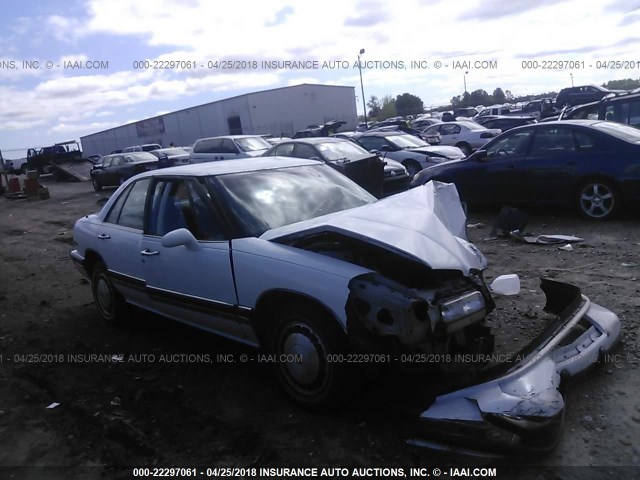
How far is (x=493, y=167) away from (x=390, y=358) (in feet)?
21.8

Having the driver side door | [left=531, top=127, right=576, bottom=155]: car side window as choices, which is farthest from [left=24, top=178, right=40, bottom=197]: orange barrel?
[left=531, top=127, right=576, bottom=155]: car side window

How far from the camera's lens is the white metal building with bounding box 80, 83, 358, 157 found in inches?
2023

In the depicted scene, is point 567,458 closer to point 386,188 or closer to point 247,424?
point 247,424

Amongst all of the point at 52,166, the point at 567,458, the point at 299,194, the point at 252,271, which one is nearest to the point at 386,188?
the point at 299,194

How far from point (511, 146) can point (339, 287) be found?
6.66 metres

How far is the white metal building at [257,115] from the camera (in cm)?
Result: 5138

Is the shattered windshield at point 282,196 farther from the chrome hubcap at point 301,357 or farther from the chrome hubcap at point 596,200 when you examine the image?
the chrome hubcap at point 596,200

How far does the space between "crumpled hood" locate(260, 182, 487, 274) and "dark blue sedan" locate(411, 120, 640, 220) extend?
4451 millimetres

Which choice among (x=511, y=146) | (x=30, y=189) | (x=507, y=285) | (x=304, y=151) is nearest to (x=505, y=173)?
(x=511, y=146)

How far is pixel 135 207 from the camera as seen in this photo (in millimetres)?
4914

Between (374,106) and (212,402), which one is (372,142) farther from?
(374,106)

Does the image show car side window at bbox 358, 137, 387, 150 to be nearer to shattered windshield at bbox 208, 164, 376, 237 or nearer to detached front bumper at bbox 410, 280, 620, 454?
shattered windshield at bbox 208, 164, 376, 237

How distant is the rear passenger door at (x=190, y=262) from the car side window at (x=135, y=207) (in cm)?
21

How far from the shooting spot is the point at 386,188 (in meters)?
11.9
